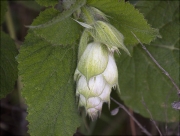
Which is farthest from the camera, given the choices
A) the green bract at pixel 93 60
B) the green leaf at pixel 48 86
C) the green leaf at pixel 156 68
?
the green leaf at pixel 156 68

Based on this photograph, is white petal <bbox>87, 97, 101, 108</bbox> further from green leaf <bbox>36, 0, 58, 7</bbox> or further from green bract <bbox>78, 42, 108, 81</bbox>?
green leaf <bbox>36, 0, 58, 7</bbox>

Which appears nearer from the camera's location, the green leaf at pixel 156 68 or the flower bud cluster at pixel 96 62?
the flower bud cluster at pixel 96 62

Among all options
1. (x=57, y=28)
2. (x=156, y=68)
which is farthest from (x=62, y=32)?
(x=156, y=68)

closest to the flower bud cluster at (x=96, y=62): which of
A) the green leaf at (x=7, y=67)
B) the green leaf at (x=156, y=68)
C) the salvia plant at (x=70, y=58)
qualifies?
the salvia plant at (x=70, y=58)

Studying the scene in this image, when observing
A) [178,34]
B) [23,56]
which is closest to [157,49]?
[178,34]

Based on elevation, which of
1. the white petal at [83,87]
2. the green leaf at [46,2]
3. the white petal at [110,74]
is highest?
the green leaf at [46,2]

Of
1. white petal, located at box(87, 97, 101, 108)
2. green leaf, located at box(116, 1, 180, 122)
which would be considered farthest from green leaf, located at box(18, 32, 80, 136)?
green leaf, located at box(116, 1, 180, 122)

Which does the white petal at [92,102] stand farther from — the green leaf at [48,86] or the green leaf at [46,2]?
the green leaf at [46,2]

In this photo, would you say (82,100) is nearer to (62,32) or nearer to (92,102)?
(92,102)
